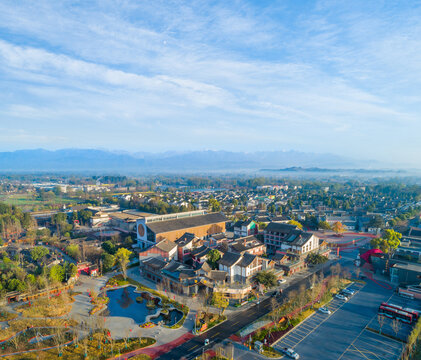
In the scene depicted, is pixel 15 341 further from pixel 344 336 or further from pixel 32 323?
pixel 344 336

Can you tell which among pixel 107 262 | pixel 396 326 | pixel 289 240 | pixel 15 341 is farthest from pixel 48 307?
pixel 396 326

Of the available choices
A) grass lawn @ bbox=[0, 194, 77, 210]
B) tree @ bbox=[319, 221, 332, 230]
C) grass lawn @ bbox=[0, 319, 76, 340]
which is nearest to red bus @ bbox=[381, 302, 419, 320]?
grass lawn @ bbox=[0, 319, 76, 340]

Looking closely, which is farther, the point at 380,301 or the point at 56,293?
the point at 56,293

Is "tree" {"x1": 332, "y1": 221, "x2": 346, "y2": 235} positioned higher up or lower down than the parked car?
higher up

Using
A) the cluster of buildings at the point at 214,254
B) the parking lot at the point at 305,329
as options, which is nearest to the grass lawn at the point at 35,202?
the cluster of buildings at the point at 214,254

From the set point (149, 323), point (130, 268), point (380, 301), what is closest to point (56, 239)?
point (130, 268)

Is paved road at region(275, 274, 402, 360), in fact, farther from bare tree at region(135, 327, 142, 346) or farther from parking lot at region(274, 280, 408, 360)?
bare tree at region(135, 327, 142, 346)

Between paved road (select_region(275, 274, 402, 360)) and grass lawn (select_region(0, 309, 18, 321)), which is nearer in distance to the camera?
paved road (select_region(275, 274, 402, 360))

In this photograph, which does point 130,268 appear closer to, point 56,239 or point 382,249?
point 56,239

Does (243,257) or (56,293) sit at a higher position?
(243,257)
